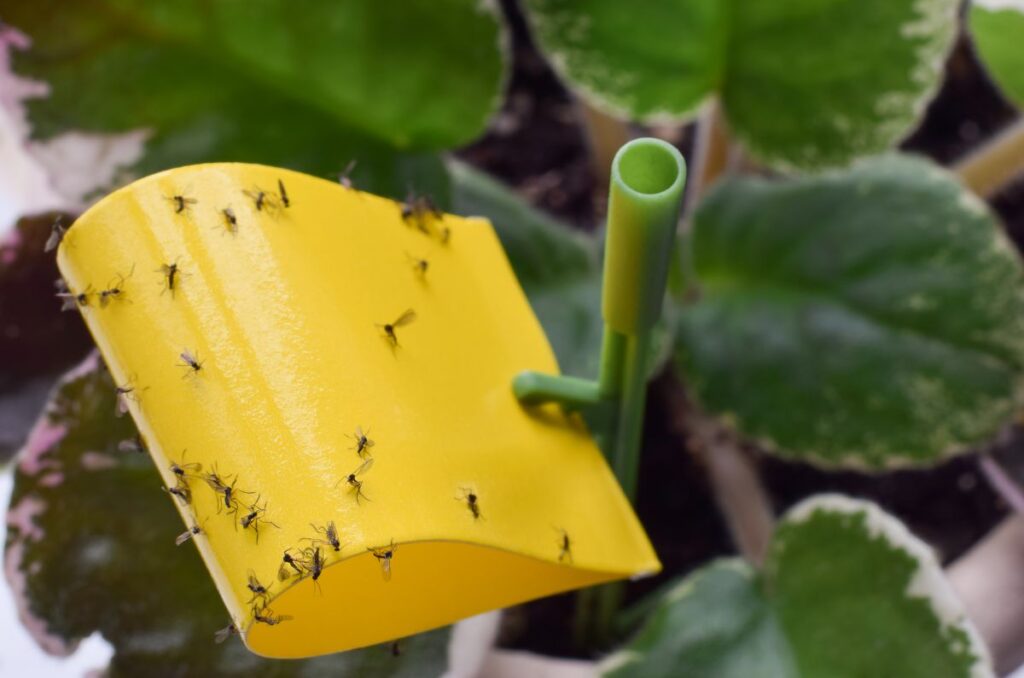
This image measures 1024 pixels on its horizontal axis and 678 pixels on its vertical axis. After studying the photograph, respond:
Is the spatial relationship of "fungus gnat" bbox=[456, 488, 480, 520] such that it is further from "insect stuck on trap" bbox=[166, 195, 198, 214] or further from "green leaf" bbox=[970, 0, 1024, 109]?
"green leaf" bbox=[970, 0, 1024, 109]

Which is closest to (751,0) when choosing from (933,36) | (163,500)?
(933,36)

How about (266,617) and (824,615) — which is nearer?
(266,617)

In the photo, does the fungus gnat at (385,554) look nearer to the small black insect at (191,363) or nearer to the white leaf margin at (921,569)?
the small black insect at (191,363)

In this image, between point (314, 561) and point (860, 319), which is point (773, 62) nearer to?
point (860, 319)

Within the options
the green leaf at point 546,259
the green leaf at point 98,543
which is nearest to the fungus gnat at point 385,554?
the green leaf at point 98,543

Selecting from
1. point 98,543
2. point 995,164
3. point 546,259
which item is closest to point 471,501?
point 98,543

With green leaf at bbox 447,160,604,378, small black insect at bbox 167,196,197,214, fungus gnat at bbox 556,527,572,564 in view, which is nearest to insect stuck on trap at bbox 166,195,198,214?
small black insect at bbox 167,196,197,214
